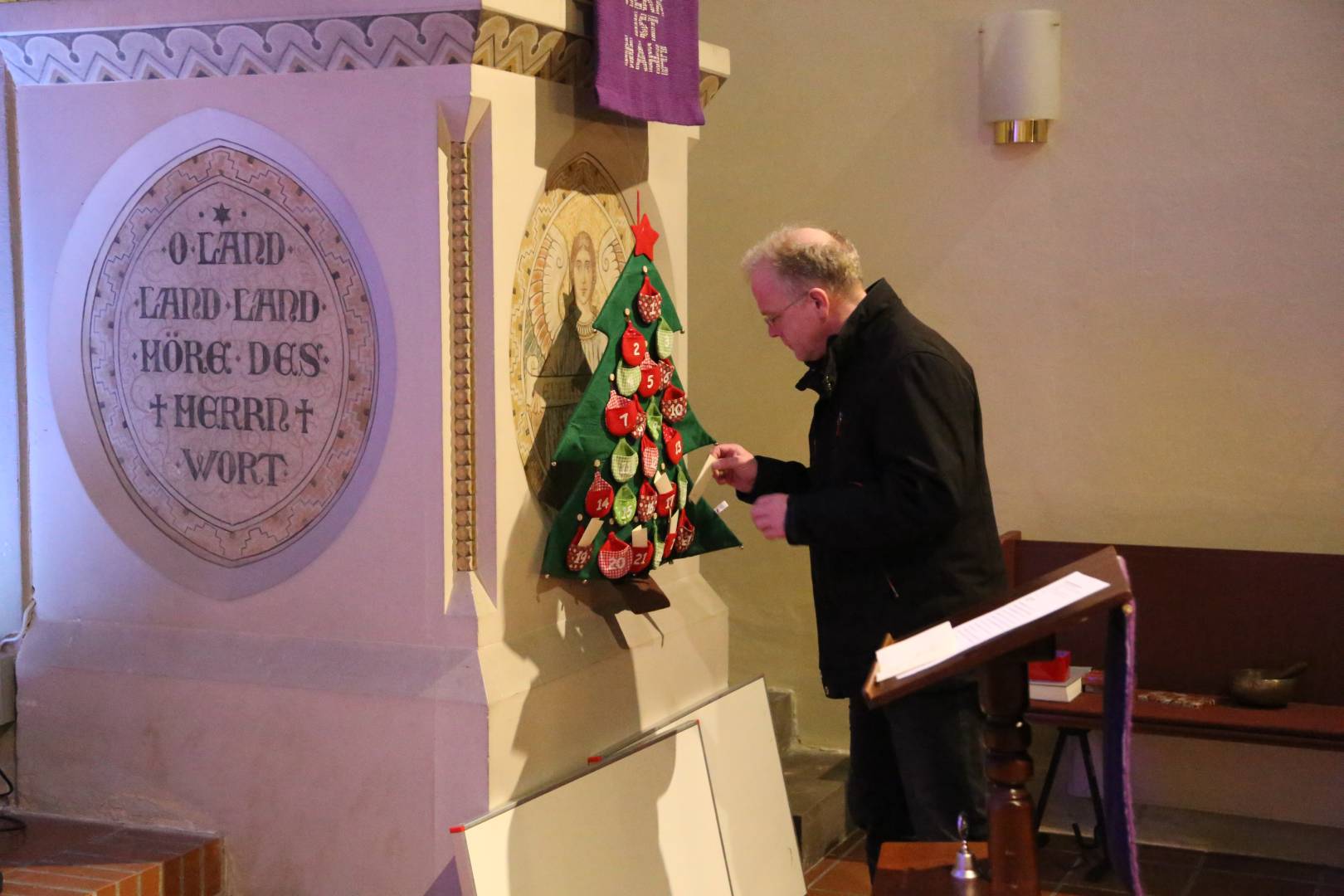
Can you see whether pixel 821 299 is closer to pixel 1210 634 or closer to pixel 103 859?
pixel 103 859

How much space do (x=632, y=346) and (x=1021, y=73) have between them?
213cm

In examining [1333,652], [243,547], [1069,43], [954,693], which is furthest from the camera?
[1069,43]

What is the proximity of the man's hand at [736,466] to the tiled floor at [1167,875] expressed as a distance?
1.41m

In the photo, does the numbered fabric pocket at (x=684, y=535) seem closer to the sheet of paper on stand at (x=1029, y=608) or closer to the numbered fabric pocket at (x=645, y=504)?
the numbered fabric pocket at (x=645, y=504)

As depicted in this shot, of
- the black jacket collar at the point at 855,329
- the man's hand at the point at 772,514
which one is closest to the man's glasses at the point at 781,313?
the black jacket collar at the point at 855,329

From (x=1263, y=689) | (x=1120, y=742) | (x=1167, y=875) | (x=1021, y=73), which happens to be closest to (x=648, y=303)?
(x=1120, y=742)

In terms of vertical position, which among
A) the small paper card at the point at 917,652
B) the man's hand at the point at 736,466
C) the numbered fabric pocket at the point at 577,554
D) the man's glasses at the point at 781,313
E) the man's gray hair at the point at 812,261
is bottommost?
the small paper card at the point at 917,652

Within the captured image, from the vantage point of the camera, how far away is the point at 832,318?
310 centimetres

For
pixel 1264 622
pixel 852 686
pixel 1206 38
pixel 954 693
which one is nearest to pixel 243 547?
pixel 852 686

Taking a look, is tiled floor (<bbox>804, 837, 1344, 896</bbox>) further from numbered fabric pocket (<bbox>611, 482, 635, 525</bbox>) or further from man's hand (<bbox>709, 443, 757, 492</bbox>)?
numbered fabric pocket (<bbox>611, 482, 635, 525</bbox>)

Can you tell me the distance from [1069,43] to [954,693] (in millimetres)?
2637

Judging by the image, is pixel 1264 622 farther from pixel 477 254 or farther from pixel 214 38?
pixel 214 38

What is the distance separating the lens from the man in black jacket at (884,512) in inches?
113

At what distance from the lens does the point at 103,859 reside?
9.89ft
